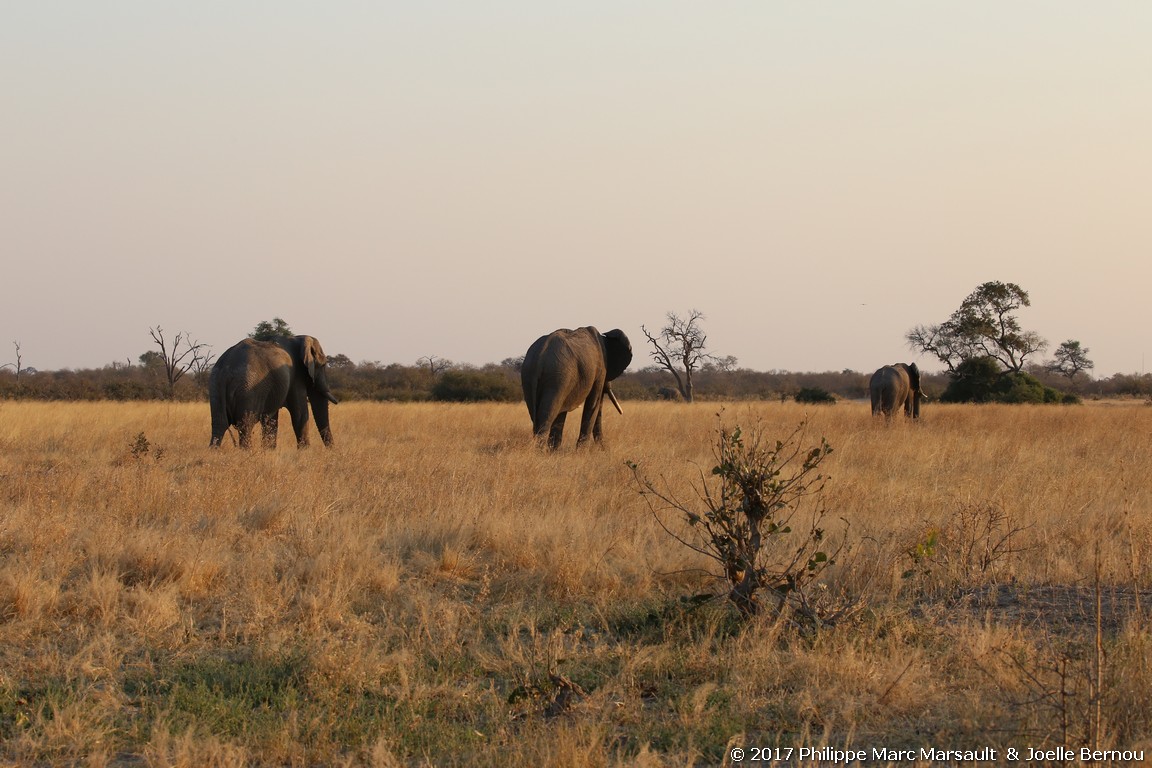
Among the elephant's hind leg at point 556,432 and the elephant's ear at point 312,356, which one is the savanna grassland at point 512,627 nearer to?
the elephant's ear at point 312,356

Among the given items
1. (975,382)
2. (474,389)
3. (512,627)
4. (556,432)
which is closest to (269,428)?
(556,432)

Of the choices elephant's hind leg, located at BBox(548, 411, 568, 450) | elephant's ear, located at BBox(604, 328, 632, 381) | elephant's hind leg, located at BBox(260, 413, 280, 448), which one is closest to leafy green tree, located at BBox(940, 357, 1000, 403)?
elephant's ear, located at BBox(604, 328, 632, 381)

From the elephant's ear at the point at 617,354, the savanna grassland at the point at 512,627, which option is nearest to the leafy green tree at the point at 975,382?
the elephant's ear at the point at 617,354

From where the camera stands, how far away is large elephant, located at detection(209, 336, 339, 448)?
46.0 feet

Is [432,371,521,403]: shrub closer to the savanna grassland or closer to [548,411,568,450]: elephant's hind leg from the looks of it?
[548,411,568,450]: elephant's hind leg

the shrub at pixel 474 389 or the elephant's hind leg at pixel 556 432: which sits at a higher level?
the shrub at pixel 474 389

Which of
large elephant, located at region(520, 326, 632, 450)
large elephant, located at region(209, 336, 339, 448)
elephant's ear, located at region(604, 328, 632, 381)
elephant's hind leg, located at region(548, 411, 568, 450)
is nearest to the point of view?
large elephant, located at region(209, 336, 339, 448)

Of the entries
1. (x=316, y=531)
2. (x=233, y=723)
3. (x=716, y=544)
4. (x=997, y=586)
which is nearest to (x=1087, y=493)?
(x=997, y=586)

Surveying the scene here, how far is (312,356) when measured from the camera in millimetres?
15508

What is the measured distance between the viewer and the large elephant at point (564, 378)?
49.5 feet

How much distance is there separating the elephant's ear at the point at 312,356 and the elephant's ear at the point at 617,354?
437 cm

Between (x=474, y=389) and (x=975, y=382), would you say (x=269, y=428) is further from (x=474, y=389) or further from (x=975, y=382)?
(x=975, y=382)

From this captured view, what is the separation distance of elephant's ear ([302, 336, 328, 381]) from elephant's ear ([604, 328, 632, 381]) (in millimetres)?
4371

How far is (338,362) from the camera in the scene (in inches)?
2237
